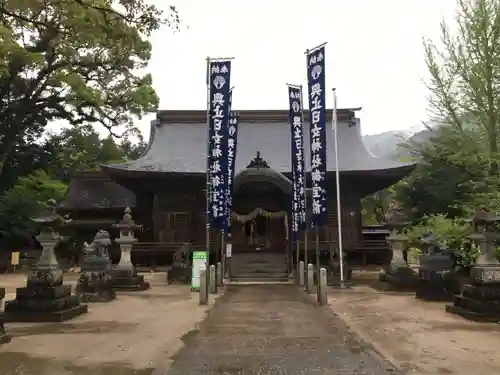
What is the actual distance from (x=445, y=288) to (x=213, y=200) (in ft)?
23.5

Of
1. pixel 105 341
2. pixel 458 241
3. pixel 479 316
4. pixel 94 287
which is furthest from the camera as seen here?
pixel 458 241

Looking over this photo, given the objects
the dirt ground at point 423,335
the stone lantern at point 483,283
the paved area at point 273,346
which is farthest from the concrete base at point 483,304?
the paved area at point 273,346

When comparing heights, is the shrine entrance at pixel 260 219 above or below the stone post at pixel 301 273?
above

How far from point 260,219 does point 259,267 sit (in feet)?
16.0

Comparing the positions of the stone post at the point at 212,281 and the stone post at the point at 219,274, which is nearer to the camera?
the stone post at the point at 212,281

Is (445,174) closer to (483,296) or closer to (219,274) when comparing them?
(219,274)

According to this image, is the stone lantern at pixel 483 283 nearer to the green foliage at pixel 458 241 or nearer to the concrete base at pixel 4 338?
the green foliage at pixel 458 241

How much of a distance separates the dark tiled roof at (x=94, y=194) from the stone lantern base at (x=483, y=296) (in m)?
21.9

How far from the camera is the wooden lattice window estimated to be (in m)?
25.8

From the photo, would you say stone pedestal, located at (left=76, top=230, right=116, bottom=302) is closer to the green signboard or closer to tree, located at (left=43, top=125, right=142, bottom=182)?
the green signboard

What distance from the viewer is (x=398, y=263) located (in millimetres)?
17250

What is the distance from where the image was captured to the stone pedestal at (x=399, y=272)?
16.3 metres

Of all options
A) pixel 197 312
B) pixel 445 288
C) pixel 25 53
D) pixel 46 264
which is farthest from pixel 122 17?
pixel 25 53

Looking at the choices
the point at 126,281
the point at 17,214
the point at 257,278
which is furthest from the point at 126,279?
the point at 17,214
